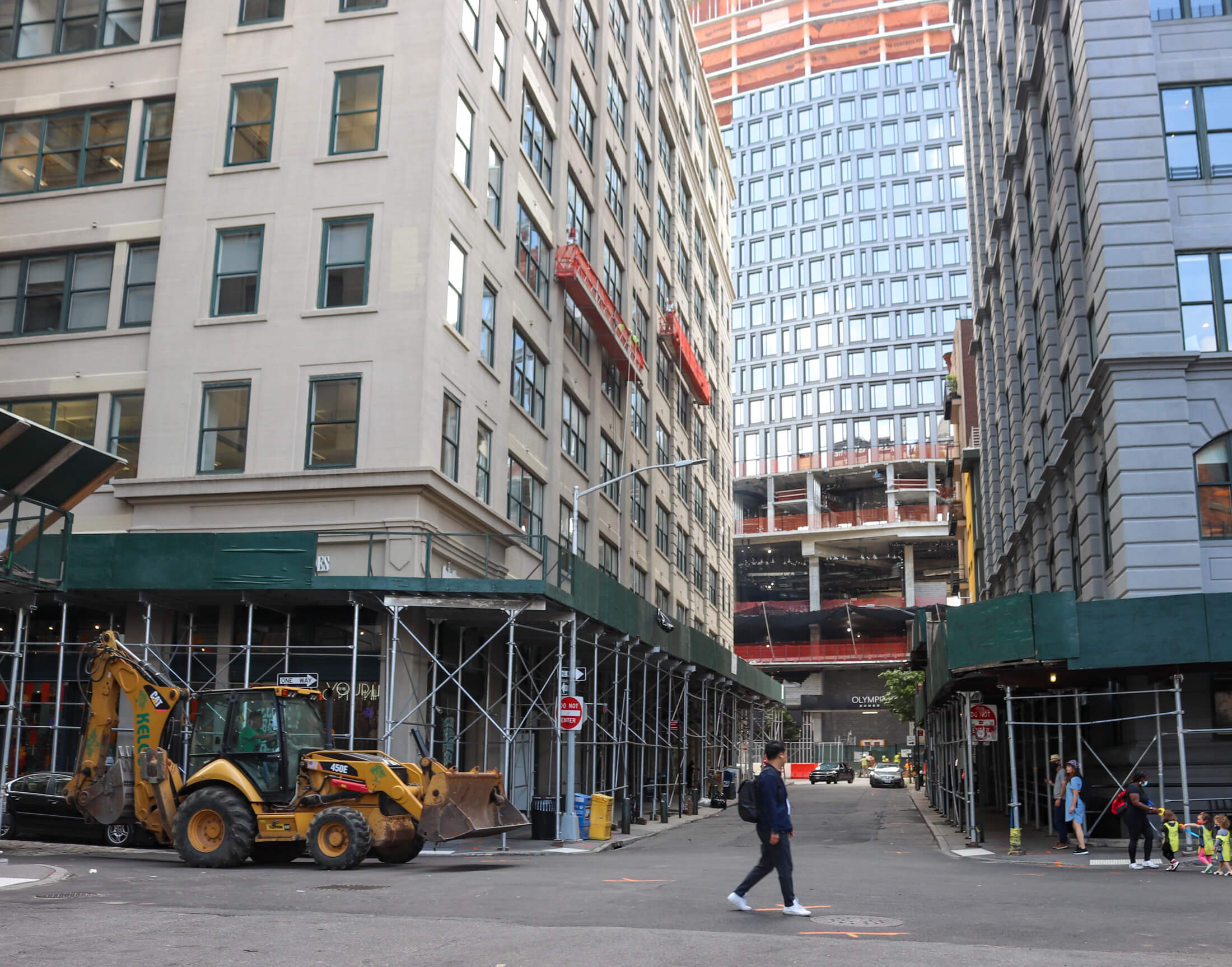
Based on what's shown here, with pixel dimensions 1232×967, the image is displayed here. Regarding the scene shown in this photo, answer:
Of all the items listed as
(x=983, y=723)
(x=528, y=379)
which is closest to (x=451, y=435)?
(x=528, y=379)

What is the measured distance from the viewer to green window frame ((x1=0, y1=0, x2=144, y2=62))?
31.0 metres

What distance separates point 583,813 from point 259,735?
9997 mm

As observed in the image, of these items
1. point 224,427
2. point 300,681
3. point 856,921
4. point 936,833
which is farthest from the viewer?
point 936,833

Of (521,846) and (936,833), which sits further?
(936,833)

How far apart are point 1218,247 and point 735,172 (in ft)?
363

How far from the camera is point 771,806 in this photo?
11.8 meters

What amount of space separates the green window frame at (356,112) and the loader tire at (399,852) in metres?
16.0

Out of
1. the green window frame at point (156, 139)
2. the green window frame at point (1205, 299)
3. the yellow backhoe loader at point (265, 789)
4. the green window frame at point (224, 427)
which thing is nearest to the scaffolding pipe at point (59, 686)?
the green window frame at point (224, 427)

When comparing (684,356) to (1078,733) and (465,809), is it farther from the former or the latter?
(465,809)

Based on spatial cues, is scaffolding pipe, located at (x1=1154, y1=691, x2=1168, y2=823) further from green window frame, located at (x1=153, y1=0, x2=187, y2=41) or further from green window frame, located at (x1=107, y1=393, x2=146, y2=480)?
green window frame, located at (x1=153, y1=0, x2=187, y2=41)

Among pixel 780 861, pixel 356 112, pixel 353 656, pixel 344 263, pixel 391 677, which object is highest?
pixel 356 112

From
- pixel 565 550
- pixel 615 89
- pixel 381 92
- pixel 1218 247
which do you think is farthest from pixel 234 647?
pixel 615 89

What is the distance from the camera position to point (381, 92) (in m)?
28.2

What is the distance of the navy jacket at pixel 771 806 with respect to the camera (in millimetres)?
11750
